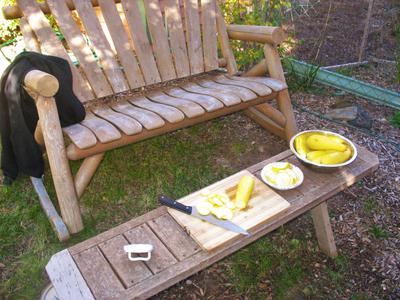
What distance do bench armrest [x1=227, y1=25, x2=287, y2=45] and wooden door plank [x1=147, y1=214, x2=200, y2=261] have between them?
55.5 inches

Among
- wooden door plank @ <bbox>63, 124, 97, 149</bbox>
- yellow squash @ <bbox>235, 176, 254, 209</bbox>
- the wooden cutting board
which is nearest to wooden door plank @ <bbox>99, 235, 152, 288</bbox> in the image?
the wooden cutting board

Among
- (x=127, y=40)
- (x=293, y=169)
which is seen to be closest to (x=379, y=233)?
(x=293, y=169)

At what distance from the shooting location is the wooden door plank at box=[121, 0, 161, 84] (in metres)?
2.49

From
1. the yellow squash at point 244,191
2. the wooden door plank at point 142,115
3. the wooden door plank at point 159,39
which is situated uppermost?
the wooden door plank at point 159,39

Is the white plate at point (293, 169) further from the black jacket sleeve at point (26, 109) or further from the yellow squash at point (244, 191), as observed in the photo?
the black jacket sleeve at point (26, 109)

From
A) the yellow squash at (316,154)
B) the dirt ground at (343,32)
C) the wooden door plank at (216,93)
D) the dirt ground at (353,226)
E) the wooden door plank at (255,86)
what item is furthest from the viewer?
the dirt ground at (343,32)

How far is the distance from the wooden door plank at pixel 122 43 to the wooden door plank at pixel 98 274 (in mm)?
1389

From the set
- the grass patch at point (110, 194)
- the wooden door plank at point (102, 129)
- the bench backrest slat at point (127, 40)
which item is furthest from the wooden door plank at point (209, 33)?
the wooden door plank at point (102, 129)

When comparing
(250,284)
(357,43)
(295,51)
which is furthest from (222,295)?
(357,43)

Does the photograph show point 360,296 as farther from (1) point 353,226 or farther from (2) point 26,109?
(2) point 26,109

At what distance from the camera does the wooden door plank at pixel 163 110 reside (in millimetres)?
2053

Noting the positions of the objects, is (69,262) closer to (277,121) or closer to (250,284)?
(250,284)

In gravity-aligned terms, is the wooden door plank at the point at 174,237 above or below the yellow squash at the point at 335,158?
above

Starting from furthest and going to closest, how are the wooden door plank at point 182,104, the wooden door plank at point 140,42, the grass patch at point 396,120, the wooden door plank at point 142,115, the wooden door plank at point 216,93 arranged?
the grass patch at point 396,120 → the wooden door plank at point 140,42 → the wooden door plank at point 216,93 → the wooden door plank at point 182,104 → the wooden door plank at point 142,115
